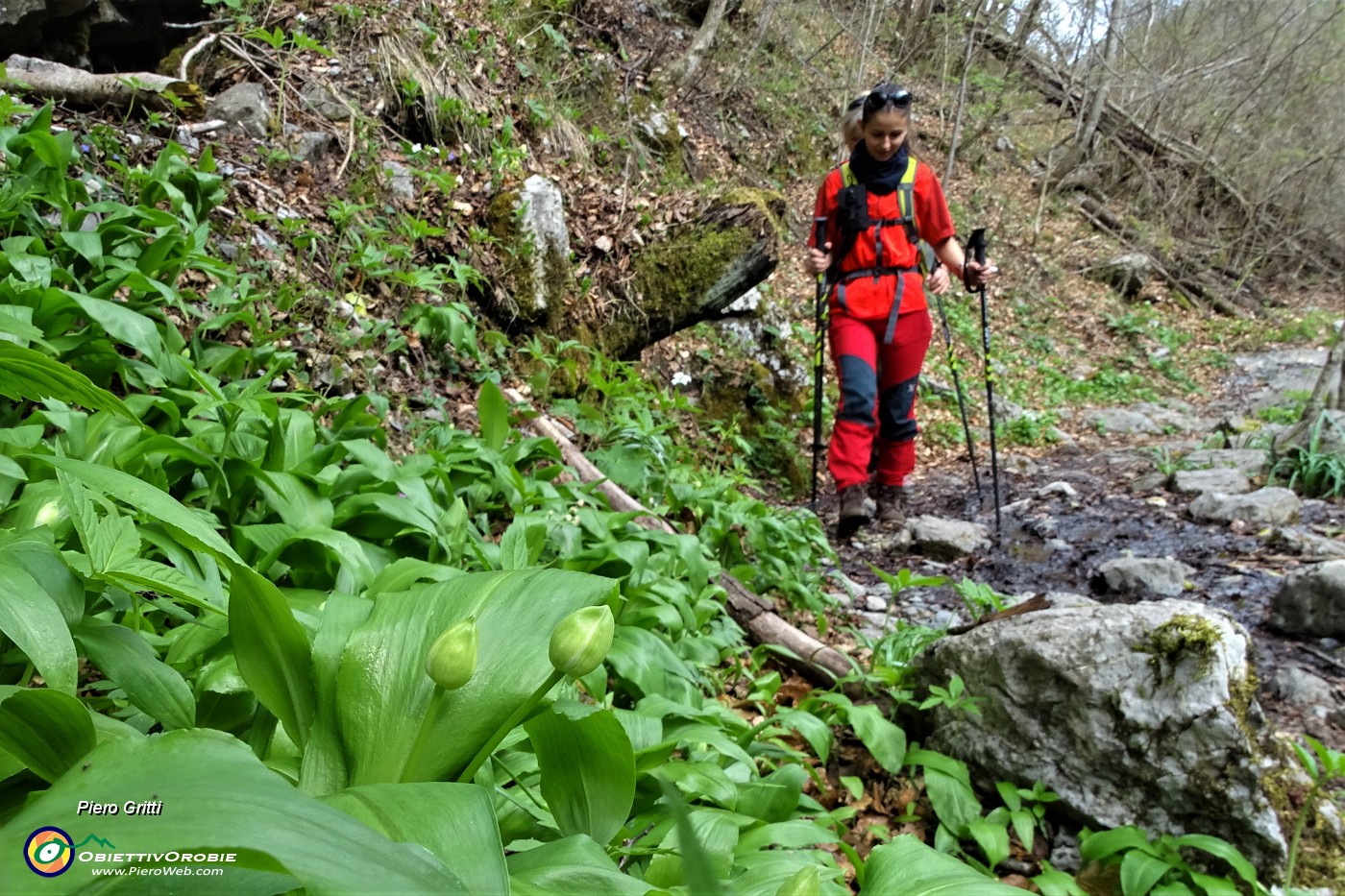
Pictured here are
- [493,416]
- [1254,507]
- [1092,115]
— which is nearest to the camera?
[493,416]

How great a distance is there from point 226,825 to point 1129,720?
2.25 m

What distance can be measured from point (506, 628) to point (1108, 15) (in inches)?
695

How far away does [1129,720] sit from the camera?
2.03 m

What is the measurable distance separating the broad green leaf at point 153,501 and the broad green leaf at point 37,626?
0.49ft

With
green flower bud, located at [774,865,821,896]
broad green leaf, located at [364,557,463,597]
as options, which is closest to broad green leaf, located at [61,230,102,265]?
broad green leaf, located at [364,557,463,597]

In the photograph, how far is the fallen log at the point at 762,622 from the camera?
265cm

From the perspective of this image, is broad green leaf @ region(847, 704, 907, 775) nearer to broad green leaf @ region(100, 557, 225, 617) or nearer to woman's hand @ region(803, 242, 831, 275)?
broad green leaf @ region(100, 557, 225, 617)

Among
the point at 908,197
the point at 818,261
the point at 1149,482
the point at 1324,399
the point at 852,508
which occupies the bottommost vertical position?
the point at 852,508

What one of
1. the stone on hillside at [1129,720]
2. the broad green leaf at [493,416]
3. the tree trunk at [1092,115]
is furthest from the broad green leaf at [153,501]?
the tree trunk at [1092,115]

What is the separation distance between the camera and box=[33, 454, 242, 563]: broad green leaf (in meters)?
0.99

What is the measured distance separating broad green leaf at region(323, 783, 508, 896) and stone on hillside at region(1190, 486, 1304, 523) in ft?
18.8

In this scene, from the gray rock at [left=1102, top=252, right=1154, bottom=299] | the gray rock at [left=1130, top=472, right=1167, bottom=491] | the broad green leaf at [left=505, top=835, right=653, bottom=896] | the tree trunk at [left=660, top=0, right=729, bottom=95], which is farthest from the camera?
the gray rock at [left=1102, top=252, right=1154, bottom=299]

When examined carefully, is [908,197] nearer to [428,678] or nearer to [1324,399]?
[1324,399]

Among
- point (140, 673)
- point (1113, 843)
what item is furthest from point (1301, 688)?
point (140, 673)
